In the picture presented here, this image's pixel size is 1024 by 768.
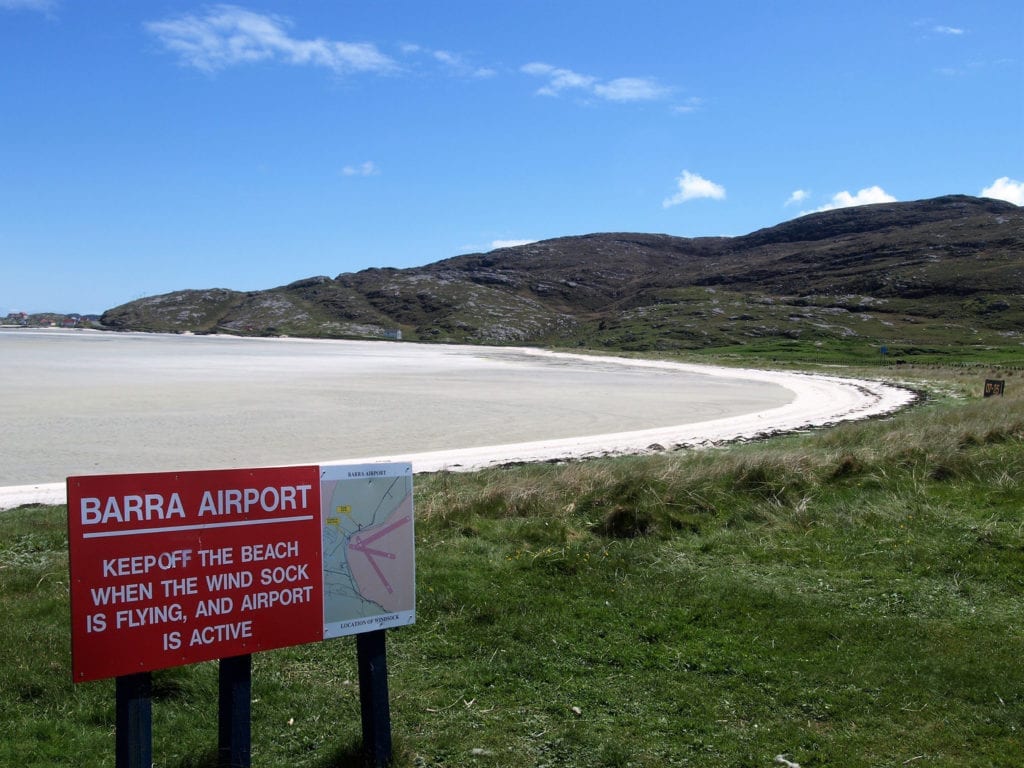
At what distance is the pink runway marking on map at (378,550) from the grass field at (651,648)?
0.96 metres

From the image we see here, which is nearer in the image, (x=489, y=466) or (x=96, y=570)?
(x=96, y=570)

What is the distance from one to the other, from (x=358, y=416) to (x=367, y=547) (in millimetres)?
22210

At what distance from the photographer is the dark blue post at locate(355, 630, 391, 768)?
4.11m

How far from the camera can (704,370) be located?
61469 millimetres

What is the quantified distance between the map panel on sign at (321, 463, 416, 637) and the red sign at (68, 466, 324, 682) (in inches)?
3.1

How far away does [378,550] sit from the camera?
413 cm

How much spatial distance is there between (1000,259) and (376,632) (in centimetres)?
16525

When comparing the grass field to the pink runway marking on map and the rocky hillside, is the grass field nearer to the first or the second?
the pink runway marking on map

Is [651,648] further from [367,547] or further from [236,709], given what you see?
[236,709]

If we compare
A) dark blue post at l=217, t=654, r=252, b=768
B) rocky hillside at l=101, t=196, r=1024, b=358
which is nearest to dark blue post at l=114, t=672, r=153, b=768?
dark blue post at l=217, t=654, r=252, b=768

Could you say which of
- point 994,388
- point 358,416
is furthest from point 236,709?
point 994,388

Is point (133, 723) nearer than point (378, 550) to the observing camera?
Yes

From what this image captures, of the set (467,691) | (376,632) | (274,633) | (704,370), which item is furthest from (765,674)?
(704,370)

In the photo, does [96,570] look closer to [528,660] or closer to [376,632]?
[376,632]
